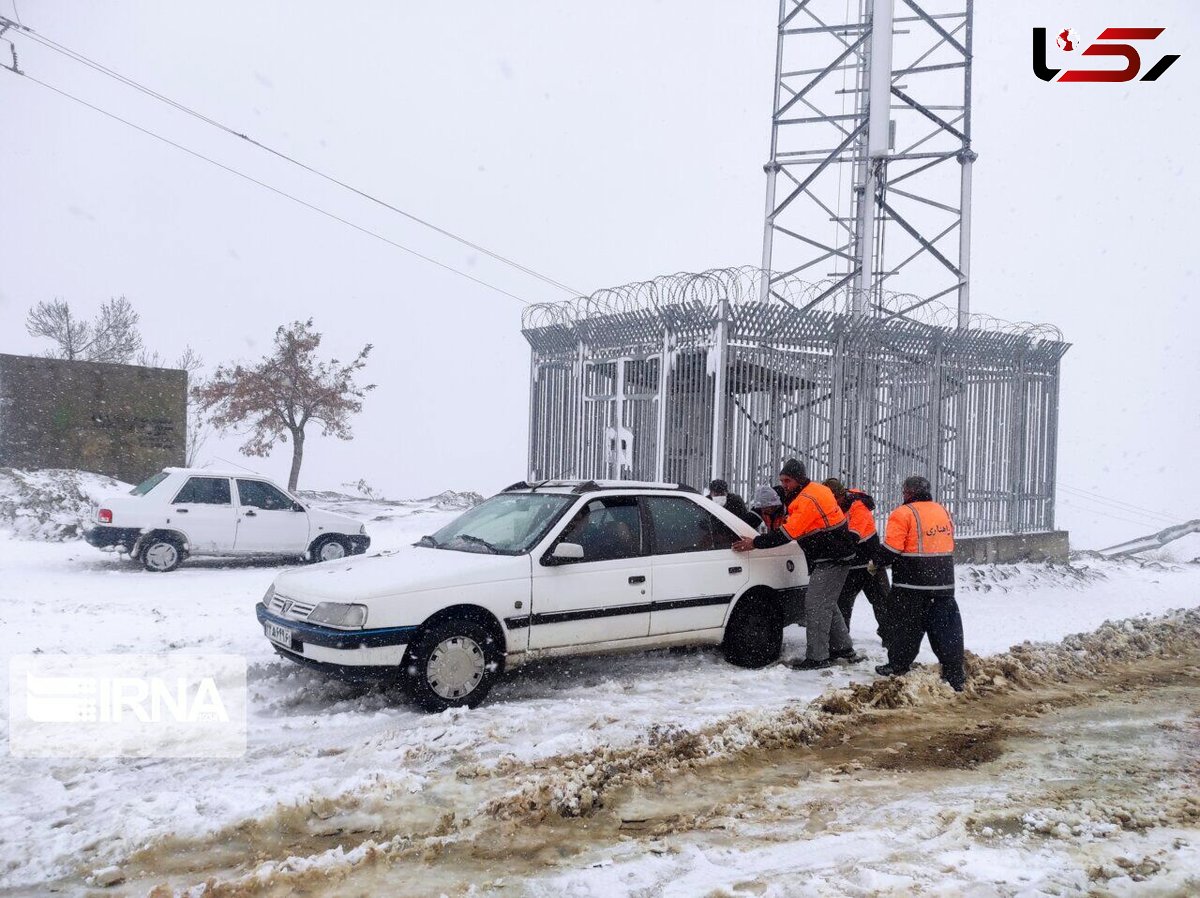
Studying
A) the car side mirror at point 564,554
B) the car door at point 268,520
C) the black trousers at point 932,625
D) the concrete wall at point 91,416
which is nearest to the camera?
the car side mirror at point 564,554

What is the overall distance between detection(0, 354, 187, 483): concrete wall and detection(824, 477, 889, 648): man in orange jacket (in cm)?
1883

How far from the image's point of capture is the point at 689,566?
294 inches

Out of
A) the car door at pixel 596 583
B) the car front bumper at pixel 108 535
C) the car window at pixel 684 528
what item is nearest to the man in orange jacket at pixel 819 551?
the car window at pixel 684 528

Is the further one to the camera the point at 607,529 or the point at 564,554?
the point at 607,529

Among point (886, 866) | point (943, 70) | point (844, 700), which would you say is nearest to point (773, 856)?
point (886, 866)

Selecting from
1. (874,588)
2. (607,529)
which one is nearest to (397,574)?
(607,529)

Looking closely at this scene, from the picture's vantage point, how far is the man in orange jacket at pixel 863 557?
816cm

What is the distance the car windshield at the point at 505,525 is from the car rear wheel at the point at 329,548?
715cm

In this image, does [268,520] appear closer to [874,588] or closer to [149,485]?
[149,485]

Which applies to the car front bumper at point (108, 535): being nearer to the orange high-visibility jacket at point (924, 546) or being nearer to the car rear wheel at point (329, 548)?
the car rear wheel at point (329, 548)

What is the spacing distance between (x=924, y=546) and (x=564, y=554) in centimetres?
283

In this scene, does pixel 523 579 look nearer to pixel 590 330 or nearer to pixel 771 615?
pixel 771 615

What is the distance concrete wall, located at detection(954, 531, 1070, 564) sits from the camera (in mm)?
13188

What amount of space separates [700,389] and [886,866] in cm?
772
